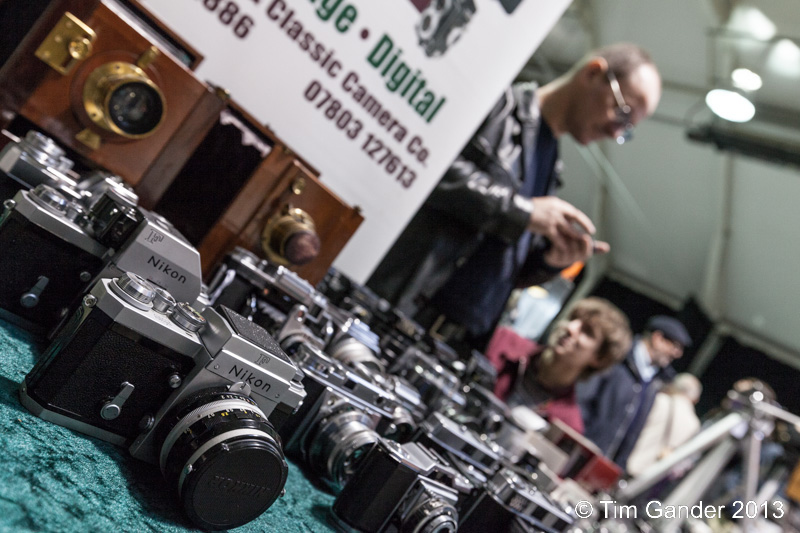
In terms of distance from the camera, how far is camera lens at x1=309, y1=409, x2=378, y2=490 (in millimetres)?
761

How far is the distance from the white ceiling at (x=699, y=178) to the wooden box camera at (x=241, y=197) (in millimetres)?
3754

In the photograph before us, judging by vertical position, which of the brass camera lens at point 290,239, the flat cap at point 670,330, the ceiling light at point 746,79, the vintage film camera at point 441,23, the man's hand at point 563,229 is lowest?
the brass camera lens at point 290,239

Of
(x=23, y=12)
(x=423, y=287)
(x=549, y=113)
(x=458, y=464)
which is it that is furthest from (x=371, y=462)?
(x=549, y=113)

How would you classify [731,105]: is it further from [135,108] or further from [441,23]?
[135,108]

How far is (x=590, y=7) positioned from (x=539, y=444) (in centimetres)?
428

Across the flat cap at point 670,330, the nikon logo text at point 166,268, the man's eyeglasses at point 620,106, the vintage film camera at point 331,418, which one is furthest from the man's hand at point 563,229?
the flat cap at point 670,330

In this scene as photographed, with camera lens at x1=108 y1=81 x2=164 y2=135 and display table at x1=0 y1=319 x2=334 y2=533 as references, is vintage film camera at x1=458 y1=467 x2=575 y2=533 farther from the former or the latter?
camera lens at x1=108 y1=81 x2=164 y2=135

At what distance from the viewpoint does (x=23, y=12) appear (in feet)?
2.66

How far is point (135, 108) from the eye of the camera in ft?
2.89

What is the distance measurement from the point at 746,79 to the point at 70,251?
15.1 ft

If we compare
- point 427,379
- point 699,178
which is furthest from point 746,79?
point 427,379

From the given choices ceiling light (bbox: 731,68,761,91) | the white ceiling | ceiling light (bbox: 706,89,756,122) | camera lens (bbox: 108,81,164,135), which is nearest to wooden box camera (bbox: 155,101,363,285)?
camera lens (bbox: 108,81,164,135)

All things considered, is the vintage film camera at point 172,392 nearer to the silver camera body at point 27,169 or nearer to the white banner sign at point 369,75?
the silver camera body at point 27,169

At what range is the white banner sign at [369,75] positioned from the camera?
1091mm
